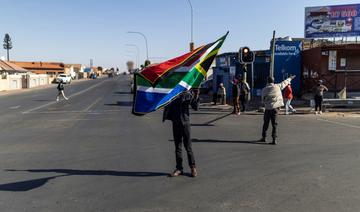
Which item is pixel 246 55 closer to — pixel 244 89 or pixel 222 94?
pixel 244 89

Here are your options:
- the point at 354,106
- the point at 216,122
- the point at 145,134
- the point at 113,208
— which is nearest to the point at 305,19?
the point at 354,106

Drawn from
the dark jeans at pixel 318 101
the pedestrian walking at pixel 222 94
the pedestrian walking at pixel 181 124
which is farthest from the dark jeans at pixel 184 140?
the pedestrian walking at pixel 222 94

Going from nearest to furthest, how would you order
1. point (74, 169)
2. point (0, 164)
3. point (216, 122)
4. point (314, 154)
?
point (74, 169) → point (0, 164) → point (314, 154) → point (216, 122)

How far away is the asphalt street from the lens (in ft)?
19.4

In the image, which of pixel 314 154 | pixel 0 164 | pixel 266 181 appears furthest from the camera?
pixel 314 154

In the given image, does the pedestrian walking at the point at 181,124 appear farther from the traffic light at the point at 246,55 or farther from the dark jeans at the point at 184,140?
the traffic light at the point at 246,55

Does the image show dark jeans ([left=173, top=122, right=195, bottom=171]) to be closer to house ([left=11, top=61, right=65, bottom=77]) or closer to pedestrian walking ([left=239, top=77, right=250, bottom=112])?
pedestrian walking ([left=239, top=77, right=250, bottom=112])

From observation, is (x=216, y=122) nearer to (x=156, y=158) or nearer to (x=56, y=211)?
(x=156, y=158)

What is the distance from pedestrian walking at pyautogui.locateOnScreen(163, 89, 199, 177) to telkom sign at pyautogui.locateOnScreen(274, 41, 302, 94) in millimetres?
24585

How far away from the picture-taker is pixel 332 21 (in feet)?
130

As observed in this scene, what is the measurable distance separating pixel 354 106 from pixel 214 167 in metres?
17.4

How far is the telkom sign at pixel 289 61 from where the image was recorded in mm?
31016

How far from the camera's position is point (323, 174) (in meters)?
7.52

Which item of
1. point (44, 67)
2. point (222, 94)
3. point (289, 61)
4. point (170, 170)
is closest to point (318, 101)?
point (222, 94)
